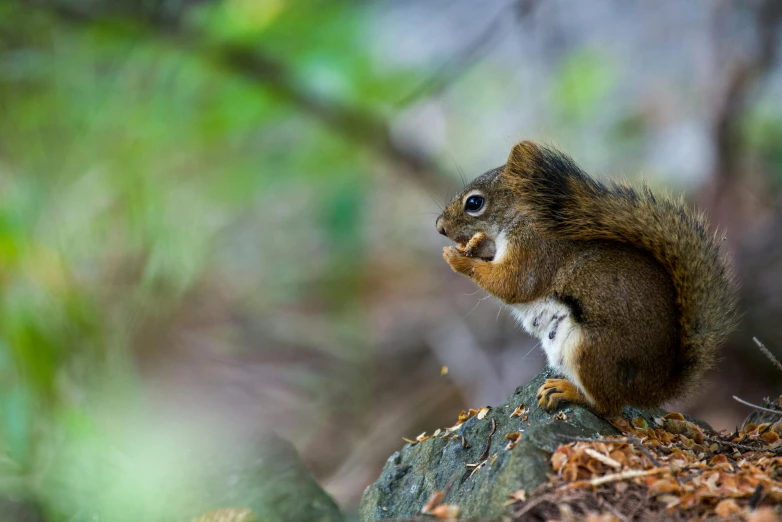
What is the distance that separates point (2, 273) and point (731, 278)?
2478 millimetres

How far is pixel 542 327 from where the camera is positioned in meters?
2.28

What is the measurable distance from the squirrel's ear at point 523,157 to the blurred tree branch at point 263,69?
7.36ft

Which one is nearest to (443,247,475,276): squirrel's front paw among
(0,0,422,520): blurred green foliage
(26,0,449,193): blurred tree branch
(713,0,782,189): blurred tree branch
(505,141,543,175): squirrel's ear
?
(505,141,543,175): squirrel's ear

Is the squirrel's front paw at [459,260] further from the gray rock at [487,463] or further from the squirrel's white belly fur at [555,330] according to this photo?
the gray rock at [487,463]

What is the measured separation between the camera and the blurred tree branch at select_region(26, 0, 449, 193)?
4121 millimetres

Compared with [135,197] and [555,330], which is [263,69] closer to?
[135,197]

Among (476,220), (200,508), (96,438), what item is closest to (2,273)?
(96,438)

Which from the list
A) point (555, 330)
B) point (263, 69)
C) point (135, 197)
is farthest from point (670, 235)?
point (263, 69)

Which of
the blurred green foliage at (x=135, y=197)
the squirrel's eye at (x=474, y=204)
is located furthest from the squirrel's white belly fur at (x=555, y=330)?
the blurred green foliage at (x=135, y=197)

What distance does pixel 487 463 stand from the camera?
75.0 inches

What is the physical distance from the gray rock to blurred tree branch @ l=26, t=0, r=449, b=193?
277 centimetres

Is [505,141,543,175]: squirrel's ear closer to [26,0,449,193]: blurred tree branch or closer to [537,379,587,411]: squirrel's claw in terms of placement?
[537,379,587,411]: squirrel's claw

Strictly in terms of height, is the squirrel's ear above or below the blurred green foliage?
below

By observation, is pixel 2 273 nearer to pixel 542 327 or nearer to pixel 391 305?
pixel 542 327
